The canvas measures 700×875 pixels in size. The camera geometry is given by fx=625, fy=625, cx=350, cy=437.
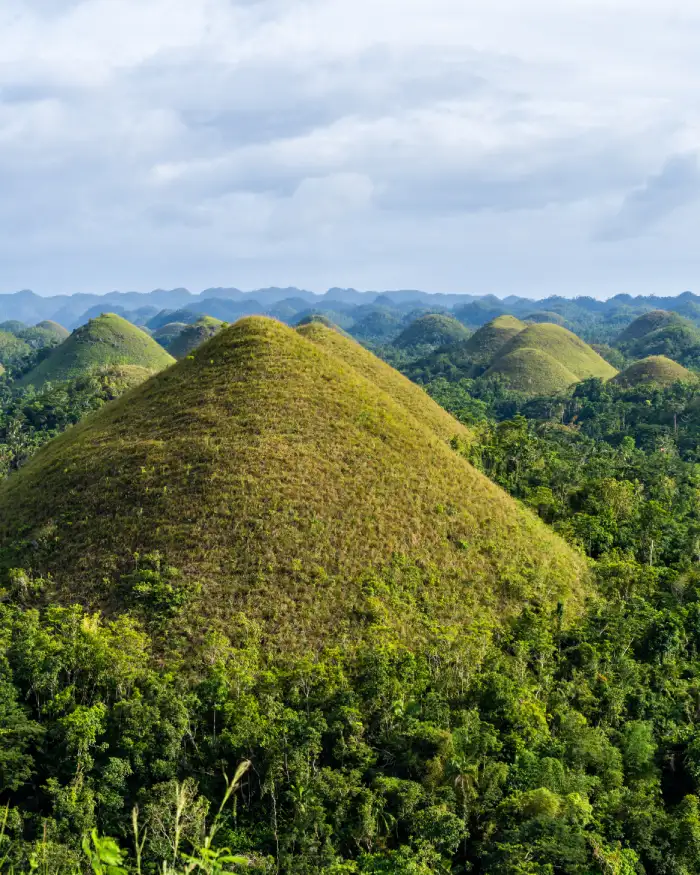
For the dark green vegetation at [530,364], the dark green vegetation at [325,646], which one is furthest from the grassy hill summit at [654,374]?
the dark green vegetation at [325,646]

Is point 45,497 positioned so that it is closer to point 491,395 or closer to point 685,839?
point 685,839

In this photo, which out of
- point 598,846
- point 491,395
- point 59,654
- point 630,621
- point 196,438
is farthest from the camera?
point 491,395

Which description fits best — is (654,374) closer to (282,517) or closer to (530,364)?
(530,364)

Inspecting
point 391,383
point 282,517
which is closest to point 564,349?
point 391,383

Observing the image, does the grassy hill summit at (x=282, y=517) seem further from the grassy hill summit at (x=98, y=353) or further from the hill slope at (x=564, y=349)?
the hill slope at (x=564, y=349)

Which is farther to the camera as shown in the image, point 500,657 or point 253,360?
point 253,360

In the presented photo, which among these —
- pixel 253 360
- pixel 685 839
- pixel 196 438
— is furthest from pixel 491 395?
pixel 685 839

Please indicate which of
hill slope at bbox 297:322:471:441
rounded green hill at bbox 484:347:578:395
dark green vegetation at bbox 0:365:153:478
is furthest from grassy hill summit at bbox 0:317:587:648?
rounded green hill at bbox 484:347:578:395
